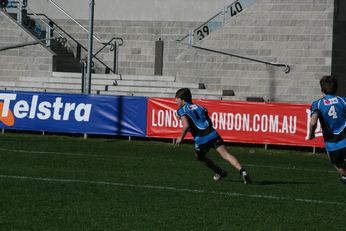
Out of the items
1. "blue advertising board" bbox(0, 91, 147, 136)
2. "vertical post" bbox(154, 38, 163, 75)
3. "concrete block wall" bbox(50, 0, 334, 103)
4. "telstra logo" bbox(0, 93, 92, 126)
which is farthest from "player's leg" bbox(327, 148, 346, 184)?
"vertical post" bbox(154, 38, 163, 75)

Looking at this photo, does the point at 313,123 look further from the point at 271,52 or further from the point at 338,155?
the point at 271,52

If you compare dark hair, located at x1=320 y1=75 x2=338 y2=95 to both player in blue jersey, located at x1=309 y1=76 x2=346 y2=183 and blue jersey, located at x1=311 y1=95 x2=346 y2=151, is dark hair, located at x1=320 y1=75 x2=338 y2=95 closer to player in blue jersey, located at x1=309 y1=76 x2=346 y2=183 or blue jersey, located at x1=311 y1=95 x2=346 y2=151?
player in blue jersey, located at x1=309 y1=76 x2=346 y2=183

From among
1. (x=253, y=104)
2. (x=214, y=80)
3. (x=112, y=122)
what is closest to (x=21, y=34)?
(x=214, y=80)

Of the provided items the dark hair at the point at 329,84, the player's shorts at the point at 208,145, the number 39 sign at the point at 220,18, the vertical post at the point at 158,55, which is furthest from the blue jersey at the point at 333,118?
the vertical post at the point at 158,55

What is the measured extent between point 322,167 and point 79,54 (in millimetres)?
18973

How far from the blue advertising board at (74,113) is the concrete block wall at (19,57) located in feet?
25.6

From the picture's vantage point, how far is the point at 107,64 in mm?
36562

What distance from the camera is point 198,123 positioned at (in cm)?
1440

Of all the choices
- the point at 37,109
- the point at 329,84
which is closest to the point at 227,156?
the point at 329,84

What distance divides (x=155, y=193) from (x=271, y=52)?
20.4m

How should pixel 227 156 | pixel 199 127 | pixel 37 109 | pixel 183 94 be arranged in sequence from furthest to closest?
pixel 37 109 < pixel 199 127 < pixel 227 156 < pixel 183 94

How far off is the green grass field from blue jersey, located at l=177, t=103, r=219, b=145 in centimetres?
72

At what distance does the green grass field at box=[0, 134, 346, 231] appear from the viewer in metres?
9.93

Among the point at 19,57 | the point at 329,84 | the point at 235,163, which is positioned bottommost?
the point at 235,163
